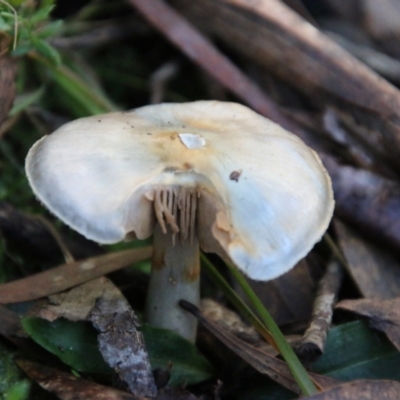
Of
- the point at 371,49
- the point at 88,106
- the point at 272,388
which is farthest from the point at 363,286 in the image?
the point at 371,49

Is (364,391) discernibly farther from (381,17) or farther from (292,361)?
(381,17)

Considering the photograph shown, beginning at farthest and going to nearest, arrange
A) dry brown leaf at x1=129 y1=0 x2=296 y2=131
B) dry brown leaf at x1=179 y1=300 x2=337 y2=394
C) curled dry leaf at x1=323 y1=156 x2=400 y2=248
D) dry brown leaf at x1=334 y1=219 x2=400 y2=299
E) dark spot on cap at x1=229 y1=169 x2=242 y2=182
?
dry brown leaf at x1=129 y1=0 x2=296 y2=131
curled dry leaf at x1=323 y1=156 x2=400 y2=248
dry brown leaf at x1=334 y1=219 x2=400 y2=299
dry brown leaf at x1=179 y1=300 x2=337 y2=394
dark spot on cap at x1=229 y1=169 x2=242 y2=182

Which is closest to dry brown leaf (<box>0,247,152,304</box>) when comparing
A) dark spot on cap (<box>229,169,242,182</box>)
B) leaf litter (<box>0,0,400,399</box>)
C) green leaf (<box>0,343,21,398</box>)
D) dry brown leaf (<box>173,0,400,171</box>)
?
leaf litter (<box>0,0,400,399</box>)

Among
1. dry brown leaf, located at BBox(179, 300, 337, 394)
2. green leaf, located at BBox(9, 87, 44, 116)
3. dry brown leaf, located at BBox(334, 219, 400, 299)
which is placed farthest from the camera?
green leaf, located at BBox(9, 87, 44, 116)

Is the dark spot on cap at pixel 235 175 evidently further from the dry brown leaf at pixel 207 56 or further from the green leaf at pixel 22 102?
the green leaf at pixel 22 102

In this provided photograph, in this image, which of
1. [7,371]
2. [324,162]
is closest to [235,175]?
[7,371]

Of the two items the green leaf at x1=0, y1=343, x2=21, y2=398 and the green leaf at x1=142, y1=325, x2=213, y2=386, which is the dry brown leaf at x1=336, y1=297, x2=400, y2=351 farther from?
the green leaf at x1=0, y1=343, x2=21, y2=398

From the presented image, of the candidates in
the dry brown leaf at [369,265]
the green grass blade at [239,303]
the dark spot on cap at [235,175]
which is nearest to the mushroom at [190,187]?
the dark spot on cap at [235,175]
